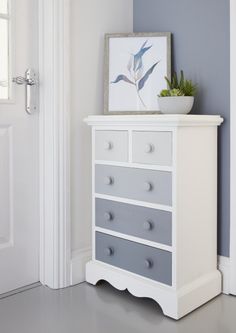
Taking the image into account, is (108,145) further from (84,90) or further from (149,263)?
(149,263)

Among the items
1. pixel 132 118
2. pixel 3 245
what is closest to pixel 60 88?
pixel 132 118

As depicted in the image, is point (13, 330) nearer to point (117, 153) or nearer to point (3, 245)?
point (3, 245)

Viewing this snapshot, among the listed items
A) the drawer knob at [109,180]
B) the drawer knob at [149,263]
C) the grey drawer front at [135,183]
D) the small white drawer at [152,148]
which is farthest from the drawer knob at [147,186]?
the drawer knob at [149,263]

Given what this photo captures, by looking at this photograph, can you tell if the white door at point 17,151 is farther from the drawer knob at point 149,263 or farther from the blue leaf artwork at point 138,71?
the drawer knob at point 149,263

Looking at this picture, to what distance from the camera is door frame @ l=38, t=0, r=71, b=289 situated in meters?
2.17

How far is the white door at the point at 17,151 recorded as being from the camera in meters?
2.11

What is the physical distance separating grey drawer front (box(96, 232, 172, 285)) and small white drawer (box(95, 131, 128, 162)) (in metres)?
0.41

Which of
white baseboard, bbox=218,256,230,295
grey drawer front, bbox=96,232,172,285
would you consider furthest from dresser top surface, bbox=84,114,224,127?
white baseboard, bbox=218,256,230,295

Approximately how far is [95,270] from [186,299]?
0.54 meters

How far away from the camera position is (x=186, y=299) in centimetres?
195

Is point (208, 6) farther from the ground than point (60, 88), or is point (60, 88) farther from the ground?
point (208, 6)

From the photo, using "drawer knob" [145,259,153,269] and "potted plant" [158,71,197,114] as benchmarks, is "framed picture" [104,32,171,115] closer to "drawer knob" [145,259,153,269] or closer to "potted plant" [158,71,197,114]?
"potted plant" [158,71,197,114]

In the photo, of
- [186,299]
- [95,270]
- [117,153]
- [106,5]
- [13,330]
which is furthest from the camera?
[106,5]

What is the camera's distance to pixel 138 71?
2387mm
